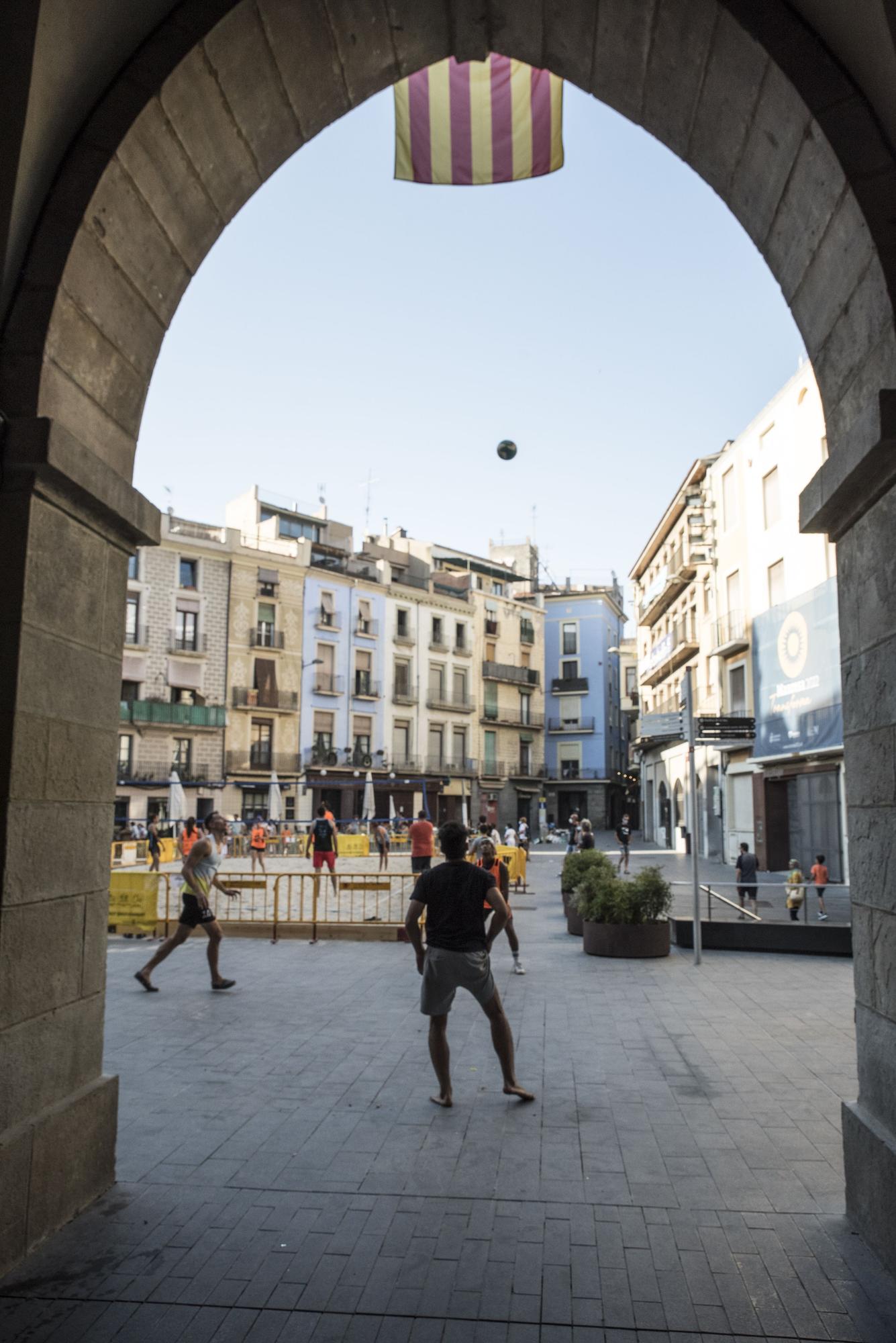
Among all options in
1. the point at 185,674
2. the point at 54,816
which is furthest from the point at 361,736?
the point at 54,816

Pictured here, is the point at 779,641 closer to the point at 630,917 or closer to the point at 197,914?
the point at 630,917

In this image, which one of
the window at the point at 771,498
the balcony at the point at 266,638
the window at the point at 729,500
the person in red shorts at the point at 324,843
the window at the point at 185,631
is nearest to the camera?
the person in red shorts at the point at 324,843

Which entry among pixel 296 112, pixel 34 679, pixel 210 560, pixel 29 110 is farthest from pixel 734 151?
pixel 210 560

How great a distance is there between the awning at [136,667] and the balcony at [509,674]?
70.9 feet

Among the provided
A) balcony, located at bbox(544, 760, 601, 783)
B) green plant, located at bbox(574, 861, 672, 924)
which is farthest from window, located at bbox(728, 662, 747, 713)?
balcony, located at bbox(544, 760, 601, 783)

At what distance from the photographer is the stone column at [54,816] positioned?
3.88 meters

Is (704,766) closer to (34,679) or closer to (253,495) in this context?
(253,495)

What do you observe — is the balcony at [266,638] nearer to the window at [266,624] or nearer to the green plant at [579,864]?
the window at [266,624]

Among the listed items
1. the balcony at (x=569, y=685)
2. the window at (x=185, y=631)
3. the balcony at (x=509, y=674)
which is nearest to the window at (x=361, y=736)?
the window at (x=185, y=631)

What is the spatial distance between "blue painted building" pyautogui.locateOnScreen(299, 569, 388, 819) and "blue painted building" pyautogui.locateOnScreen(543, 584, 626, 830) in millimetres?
15542

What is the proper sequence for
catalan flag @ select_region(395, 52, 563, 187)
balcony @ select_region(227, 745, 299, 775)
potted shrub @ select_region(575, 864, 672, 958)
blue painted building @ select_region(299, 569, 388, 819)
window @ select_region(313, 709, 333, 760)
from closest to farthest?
1. catalan flag @ select_region(395, 52, 563, 187)
2. potted shrub @ select_region(575, 864, 672, 958)
3. balcony @ select_region(227, 745, 299, 775)
4. blue painted building @ select_region(299, 569, 388, 819)
5. window @ select_region(313, 709, 333, 760)

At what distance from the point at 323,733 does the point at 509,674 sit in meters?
14.9

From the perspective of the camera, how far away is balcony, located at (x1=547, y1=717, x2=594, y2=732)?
62906 millimetres

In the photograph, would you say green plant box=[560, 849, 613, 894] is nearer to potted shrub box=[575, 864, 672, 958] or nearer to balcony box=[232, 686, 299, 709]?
potted shrub box=[575, 864, 672, 958]
